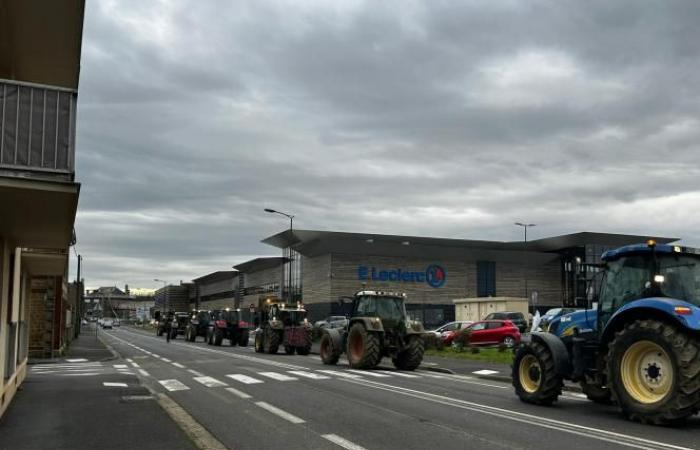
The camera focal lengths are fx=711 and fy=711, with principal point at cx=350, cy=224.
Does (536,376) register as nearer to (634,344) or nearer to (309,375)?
(634,344)

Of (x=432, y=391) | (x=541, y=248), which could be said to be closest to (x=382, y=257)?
(x=541, y=248)

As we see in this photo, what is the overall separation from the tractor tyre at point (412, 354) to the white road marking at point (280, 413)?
9.76 meters

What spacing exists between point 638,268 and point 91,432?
8.31m

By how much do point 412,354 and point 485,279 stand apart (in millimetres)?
53007

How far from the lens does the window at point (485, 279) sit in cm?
7269

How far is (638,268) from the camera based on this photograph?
1105 cm

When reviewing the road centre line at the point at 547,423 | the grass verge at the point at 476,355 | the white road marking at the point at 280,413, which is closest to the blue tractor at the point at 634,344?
the road centre line at the point at 547,423

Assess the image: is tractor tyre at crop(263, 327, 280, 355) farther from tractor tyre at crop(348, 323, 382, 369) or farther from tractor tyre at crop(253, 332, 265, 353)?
tractor tyre at crop(348, 323, 382, 369)

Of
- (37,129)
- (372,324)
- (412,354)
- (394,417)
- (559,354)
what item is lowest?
(394,417)

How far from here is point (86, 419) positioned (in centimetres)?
1045

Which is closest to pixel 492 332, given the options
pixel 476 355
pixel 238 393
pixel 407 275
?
pixel 476 355

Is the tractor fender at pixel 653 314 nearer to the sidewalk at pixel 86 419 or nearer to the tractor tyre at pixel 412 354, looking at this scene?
the sidewalk at pixel 86 419

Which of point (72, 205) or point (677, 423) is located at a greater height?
point (72, 205)

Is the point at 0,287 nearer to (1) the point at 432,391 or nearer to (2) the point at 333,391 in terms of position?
(2) the point at 333,391
